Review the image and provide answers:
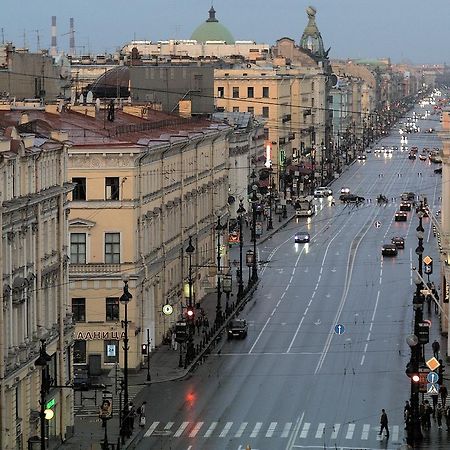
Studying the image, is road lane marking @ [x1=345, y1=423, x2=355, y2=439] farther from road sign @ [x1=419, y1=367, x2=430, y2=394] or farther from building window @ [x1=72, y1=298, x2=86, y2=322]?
building window @ [x1=72, y1=298, x2=86, y2=322]

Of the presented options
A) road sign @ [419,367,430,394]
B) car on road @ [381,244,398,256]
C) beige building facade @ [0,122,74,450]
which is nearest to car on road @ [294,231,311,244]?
car on road @ [381,244,398,256]

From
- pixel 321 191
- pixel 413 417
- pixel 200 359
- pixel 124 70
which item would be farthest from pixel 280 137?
pixel 413 417

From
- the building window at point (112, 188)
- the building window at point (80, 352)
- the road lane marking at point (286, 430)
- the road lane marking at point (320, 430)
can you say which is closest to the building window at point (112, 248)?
the building window at point (112, 188)

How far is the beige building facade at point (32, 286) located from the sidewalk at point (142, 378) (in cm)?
92

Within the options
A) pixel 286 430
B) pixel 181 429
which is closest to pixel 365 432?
pixel 286 430

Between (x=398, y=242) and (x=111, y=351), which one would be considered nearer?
(x=111, y=351)

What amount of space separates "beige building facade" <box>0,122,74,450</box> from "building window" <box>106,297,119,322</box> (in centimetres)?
1221

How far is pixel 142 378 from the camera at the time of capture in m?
Result: 67.9

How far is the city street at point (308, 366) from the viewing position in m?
56.3

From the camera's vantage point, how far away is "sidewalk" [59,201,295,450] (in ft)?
184

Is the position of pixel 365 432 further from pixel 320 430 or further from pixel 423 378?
pixel 423 378

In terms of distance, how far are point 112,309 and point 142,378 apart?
3946 mm

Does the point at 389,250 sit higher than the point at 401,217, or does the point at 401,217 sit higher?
the point at 389,250

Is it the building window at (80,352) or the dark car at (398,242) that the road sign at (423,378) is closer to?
the building window at (80,352)
